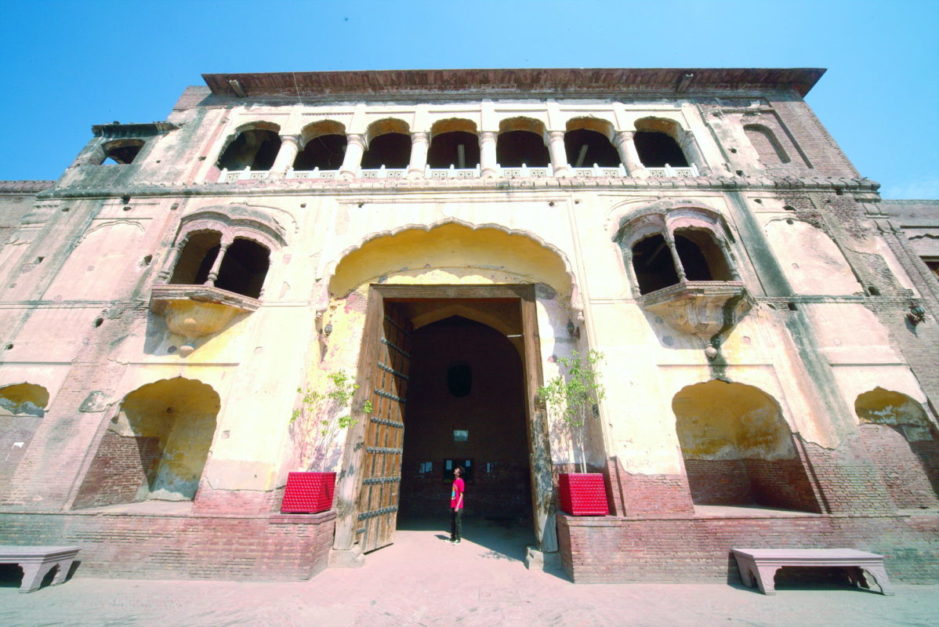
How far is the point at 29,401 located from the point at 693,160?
55.8 feet

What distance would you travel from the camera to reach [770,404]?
7.47 metres

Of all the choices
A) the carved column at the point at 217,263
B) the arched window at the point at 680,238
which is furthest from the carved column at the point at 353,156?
the arched window at the point at 680,238

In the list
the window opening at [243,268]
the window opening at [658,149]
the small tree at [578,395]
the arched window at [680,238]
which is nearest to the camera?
the small tree at [578,395]

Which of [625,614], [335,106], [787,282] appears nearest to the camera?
[625,614]

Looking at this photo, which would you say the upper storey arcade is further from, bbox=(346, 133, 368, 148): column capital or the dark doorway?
the dark doorway

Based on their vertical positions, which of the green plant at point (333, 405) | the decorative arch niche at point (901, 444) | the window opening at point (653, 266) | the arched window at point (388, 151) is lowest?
the decorative arch niche at point (901, 444)

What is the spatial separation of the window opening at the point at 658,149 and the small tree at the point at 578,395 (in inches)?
360

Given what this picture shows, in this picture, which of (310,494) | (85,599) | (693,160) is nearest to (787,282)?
(693,160)

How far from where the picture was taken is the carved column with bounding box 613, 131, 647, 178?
413 inches

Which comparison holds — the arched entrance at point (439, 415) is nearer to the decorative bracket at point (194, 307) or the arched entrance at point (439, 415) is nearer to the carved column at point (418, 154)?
the decorative bracket at point (194, 307)

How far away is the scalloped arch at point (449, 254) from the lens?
9.07m

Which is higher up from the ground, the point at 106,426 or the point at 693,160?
the point at 693,160

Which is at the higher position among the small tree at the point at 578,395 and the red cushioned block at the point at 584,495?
the small tree at the point at 578,395

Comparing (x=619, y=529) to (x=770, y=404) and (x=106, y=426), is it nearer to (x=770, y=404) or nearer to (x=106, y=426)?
(x=770, y=404)
